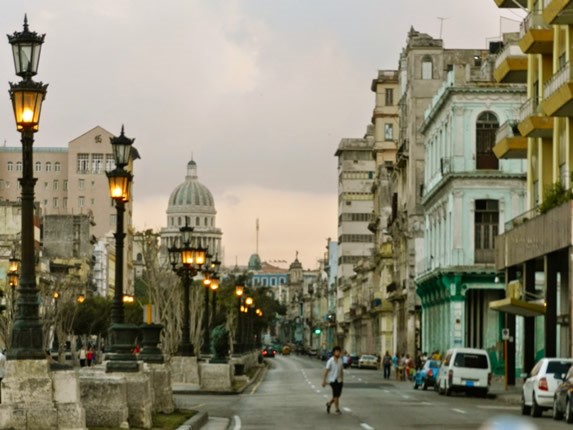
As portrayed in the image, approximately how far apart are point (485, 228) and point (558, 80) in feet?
111

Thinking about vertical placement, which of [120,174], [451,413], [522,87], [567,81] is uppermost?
[522,87]

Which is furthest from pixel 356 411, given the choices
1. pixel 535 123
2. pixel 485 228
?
pixel 485 228

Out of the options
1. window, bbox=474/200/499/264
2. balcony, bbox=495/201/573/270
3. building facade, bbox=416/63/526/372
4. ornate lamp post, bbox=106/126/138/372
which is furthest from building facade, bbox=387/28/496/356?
ornate lamp post, bbox=106/126/138/372

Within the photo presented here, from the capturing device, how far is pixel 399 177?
118 metres

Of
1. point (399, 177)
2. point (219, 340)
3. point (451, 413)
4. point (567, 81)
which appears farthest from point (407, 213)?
point (451, 413)

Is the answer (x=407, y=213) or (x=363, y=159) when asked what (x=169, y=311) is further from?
(x=363, y=159)

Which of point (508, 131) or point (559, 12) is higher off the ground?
point (559, 12)

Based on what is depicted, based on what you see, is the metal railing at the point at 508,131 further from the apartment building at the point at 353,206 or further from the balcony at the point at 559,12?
the apartment building at the point at 353,206

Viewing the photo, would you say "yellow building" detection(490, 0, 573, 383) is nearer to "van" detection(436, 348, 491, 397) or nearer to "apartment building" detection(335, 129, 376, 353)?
"van" detection(436, 348, 491, 397)

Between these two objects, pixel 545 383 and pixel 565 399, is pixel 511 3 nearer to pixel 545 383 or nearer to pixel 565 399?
pixel 545 383

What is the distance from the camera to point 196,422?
30.8m

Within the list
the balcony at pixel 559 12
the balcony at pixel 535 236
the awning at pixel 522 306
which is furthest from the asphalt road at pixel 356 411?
the balcony at pixel 559 12

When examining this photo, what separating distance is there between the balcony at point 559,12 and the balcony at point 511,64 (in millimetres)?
8760

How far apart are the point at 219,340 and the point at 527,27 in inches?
594
